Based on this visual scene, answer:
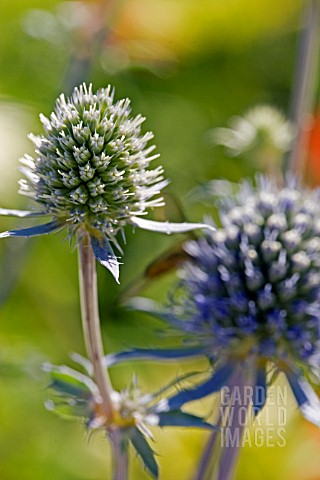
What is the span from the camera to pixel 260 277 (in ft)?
3.39

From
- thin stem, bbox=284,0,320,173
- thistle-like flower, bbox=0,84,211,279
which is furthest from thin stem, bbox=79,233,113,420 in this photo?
thin stem, bbox=284,0,320,173

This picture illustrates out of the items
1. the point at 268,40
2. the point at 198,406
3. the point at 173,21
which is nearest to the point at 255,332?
the point at 198,406

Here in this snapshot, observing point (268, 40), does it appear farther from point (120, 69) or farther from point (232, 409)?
point (232, 409)

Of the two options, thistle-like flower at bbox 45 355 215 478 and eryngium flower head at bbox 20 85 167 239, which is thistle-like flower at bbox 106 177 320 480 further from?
eryngium flower head at bbox 20 85 167 239

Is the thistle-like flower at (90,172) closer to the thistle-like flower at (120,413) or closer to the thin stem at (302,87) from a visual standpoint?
the thistle-like flower at (120,413)

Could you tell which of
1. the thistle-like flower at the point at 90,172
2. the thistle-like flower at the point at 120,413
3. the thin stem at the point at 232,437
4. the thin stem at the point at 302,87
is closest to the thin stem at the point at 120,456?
the thistle-like flower at the point at 120,413

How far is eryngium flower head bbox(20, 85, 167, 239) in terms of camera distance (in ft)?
2.55

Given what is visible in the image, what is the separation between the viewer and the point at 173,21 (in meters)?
2.14

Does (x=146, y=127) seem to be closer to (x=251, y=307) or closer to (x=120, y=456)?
(x=251, y=307)

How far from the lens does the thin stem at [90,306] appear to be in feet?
2.54

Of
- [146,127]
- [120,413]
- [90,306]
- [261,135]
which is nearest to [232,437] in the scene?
[120,413]

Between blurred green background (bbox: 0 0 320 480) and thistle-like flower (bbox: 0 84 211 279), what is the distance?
0.60ft

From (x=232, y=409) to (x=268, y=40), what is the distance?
168 cm

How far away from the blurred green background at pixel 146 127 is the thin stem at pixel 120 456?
0.55ft
